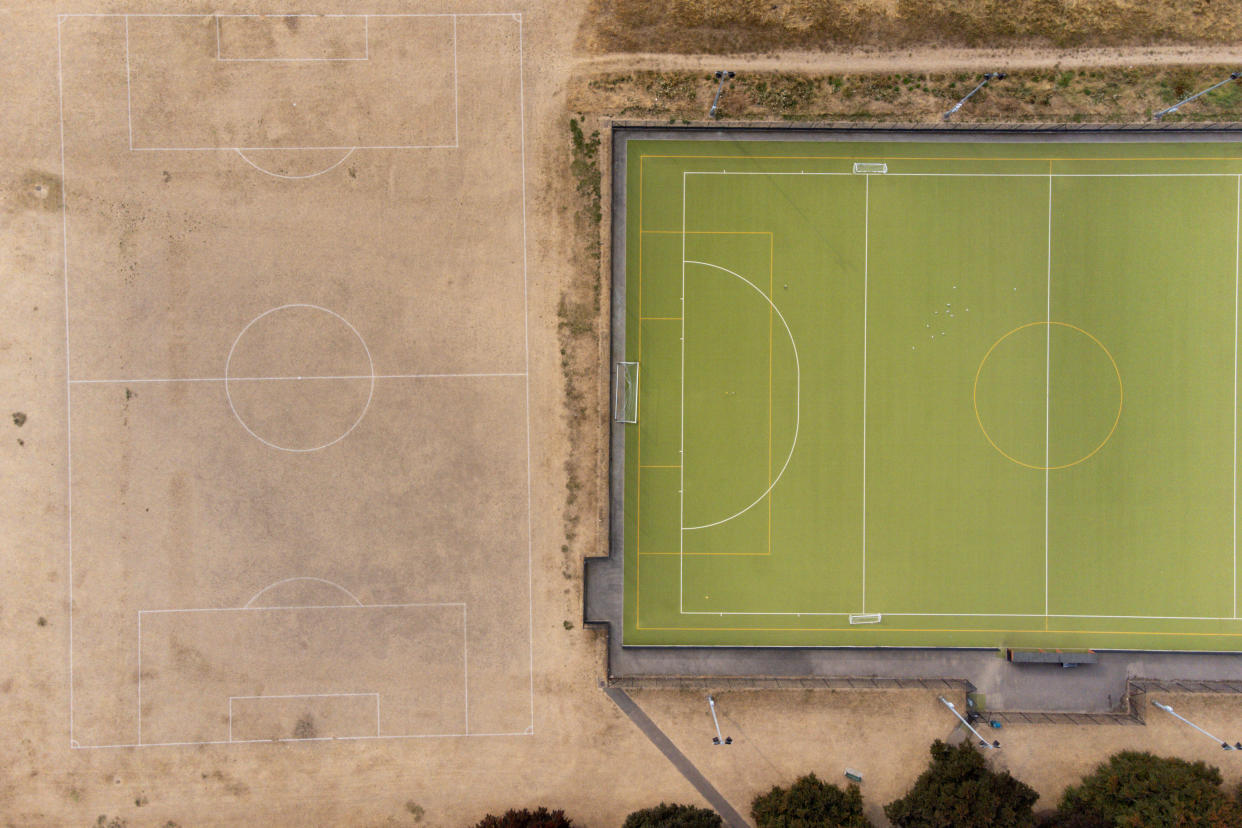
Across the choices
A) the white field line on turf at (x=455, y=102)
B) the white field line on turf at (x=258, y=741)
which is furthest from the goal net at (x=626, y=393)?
the white field line on turf at (x=258, y=741)

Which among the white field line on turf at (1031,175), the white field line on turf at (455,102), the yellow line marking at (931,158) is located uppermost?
the white field line on turf at (455,102)

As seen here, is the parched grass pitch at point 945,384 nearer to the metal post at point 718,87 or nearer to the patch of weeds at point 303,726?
the metal post at point 718,87

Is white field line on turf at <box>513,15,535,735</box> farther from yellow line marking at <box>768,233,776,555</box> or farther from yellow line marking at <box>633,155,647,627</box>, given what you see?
yellow line marking at <box>768,233,776,555</box>

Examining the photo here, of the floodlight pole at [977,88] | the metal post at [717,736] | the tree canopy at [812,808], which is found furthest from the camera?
the metal post at [717,736]

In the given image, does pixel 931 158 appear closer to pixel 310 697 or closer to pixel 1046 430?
pixel 1046 430

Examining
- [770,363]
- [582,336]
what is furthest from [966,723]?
[582,336]

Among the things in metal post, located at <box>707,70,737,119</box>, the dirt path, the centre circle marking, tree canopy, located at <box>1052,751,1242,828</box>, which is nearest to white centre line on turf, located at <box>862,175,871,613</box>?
the dirt path

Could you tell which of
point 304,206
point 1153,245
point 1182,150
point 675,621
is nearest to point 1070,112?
point 1182,150

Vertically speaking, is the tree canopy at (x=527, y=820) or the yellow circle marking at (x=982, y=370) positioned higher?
the yellow circle marking at (x=982, y=370)
